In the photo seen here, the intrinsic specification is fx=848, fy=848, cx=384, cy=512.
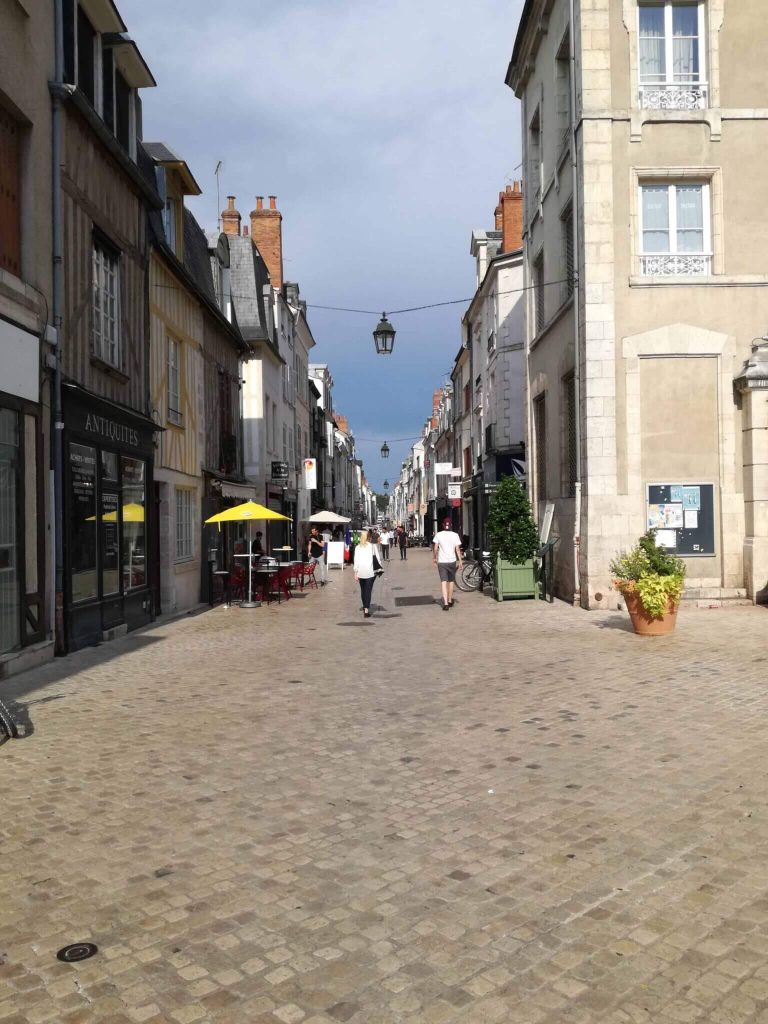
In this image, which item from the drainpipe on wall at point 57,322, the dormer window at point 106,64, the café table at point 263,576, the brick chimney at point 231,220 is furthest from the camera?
the brick chimney at point 231,220

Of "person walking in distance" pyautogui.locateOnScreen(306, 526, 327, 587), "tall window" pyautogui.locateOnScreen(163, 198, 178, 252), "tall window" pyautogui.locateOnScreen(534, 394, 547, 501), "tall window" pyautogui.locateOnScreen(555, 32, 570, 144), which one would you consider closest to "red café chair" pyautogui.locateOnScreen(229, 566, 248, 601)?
"person walking in distance" pyautogui.locateOnScreen(306, 526, 327, 587)

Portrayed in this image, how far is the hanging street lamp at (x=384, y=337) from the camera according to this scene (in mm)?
18688

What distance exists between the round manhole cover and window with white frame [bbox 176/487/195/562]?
42.2 feet

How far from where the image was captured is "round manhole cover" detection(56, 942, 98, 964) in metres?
3.14

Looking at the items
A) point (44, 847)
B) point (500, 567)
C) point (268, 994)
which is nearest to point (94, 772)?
point (44, 847)

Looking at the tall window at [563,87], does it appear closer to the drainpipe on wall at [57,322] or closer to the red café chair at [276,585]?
the drainpipe on wall at [57,322]

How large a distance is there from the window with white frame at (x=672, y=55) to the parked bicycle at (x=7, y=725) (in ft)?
46.2

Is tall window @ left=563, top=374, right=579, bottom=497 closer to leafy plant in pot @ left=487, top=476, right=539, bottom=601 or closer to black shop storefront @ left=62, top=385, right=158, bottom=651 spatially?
leafy plant in pot @ left=487, top=476, right=539, bottom=601

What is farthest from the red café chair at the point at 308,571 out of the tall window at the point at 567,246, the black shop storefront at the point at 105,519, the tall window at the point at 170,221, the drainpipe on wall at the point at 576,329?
the tall window at the point at 567,246

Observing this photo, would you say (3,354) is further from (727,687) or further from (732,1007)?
(732,1007)

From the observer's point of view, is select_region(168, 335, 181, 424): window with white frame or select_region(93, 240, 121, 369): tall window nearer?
select_region(93, 240, 121, 369): tall window

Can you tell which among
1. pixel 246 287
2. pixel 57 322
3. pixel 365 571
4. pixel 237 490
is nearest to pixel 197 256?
pixel 237 490

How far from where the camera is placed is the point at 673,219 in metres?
14.9

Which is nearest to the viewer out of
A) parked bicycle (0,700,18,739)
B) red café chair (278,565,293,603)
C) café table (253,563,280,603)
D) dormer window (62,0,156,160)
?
parked bicycle (0,700,18,739)
